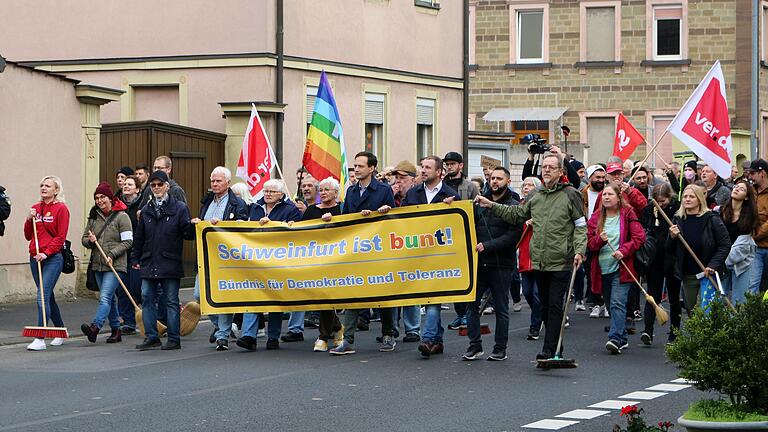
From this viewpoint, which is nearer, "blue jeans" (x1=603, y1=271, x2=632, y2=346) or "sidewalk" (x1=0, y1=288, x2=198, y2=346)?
"blue jeans" (x1=603, y1=271, x2=632, y2=346)

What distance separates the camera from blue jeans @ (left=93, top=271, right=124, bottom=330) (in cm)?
1673

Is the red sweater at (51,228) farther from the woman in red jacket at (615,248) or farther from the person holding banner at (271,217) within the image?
the woman in red jacket at (615,248)

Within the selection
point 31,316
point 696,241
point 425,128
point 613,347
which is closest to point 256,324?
point 613,347

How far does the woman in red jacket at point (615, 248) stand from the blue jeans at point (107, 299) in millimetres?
5258

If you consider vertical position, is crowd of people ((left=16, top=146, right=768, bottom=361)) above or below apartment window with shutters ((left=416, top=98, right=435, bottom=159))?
below

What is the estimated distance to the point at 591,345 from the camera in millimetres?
16453

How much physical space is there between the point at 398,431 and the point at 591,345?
20.8 feet

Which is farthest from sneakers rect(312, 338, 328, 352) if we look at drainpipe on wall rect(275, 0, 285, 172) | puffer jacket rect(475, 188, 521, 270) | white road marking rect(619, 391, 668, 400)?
drainpipe on wall rect(275, 0, 285, 172)

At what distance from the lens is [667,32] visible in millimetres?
46312

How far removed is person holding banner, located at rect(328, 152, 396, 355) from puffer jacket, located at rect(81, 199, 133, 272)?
2876 mm

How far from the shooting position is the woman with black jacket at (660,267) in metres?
16.4

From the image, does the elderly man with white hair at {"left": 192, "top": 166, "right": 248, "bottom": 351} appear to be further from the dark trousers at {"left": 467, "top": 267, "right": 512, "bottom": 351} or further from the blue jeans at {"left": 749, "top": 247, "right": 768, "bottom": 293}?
the blue jeans at {"left": 749, "top": 247, "right": 768, "bottom": 293}

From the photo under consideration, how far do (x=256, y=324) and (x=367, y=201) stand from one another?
170 cm

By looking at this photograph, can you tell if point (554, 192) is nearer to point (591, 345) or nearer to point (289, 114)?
point (591, 345)
